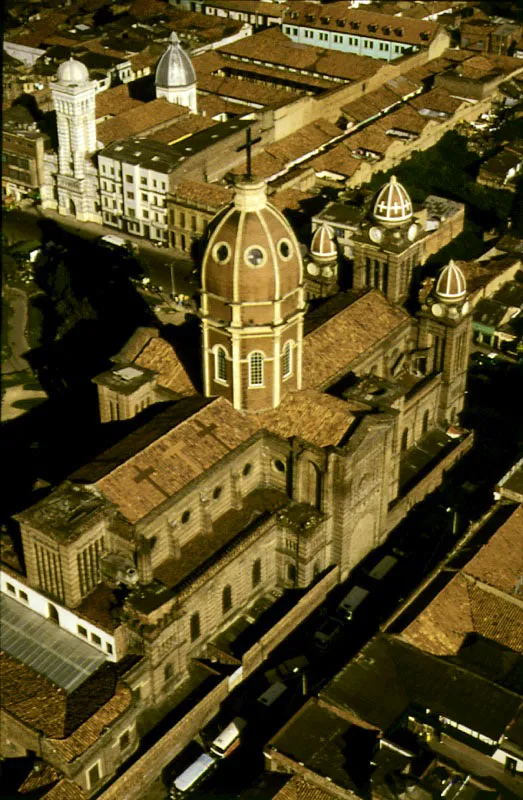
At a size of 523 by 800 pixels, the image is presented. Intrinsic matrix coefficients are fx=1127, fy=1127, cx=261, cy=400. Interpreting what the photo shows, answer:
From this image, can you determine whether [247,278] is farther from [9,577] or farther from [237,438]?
[9,577]

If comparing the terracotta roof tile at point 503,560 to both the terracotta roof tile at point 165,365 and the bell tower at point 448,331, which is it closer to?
the bell tower at point 448,331

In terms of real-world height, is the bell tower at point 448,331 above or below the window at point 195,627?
above

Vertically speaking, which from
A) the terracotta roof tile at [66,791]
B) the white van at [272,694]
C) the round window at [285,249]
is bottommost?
the white van at [272,694]

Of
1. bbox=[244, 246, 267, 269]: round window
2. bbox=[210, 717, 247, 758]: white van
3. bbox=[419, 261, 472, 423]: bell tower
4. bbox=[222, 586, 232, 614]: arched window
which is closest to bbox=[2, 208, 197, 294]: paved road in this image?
bbox=[419, 261, 472, 423]: bell tower

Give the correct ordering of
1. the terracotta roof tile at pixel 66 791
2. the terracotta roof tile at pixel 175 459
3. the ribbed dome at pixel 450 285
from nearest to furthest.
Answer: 1. the terracotta roof tile at pixel 66 791
2. the terracotta roof tile at pixel 175 459
3. the ribbed dome at pixel 450 285

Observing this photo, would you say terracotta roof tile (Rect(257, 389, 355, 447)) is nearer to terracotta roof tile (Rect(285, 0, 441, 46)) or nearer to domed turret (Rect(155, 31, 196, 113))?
domed turret (Rect(155, 31, 196, 113))

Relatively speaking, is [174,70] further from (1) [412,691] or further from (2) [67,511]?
(1) [412,691]

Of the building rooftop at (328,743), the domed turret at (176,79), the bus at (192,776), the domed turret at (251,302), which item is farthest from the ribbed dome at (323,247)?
the domed turret at (176,79)
